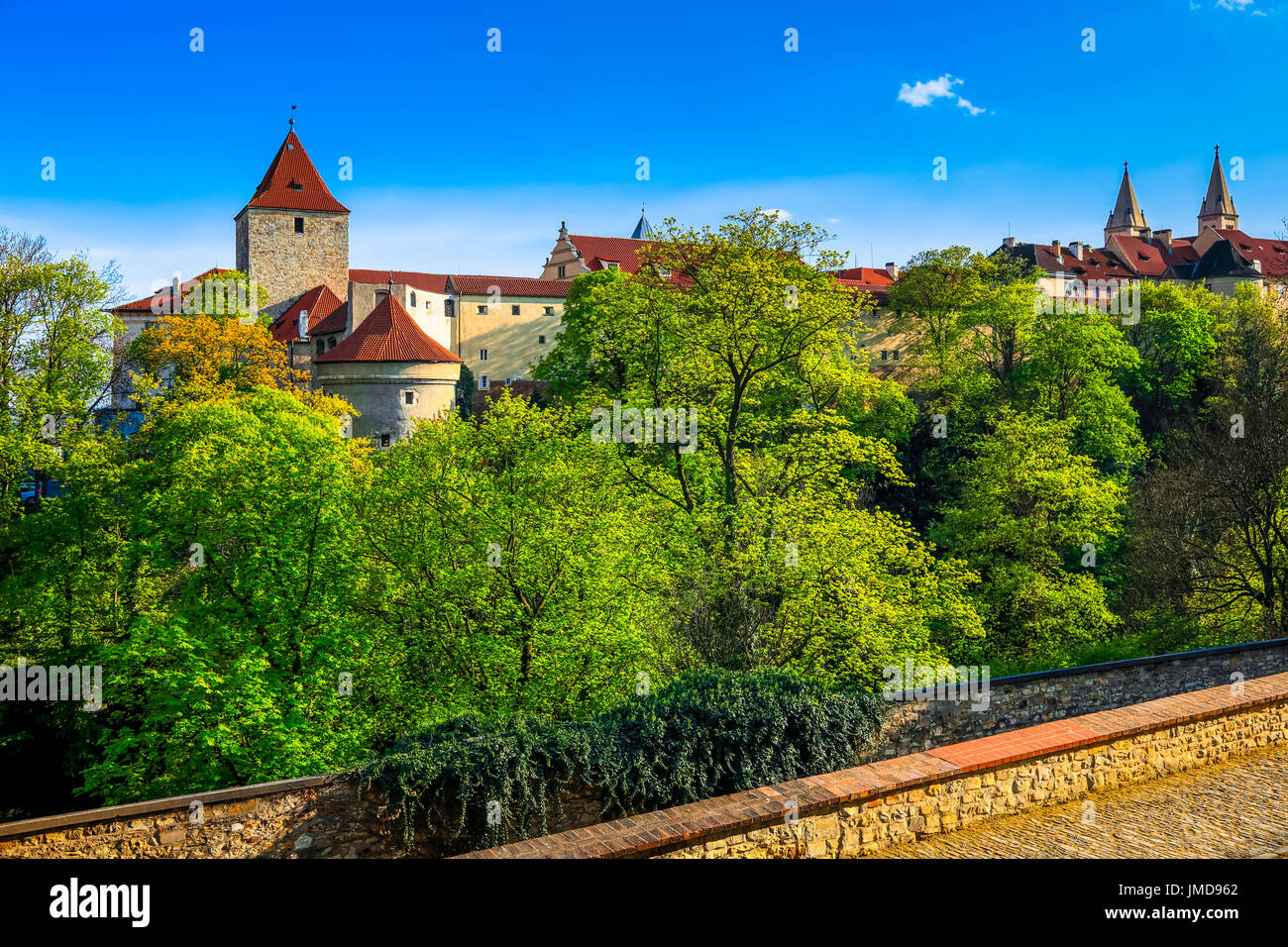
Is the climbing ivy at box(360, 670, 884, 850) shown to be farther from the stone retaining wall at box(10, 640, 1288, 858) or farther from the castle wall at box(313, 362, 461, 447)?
the castle wall at box(313, 362, 461, 447)

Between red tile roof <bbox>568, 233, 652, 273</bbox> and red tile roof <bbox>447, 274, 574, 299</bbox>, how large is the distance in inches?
250

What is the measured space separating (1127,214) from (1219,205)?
1155 centimetres

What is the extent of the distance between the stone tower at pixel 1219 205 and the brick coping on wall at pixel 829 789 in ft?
422

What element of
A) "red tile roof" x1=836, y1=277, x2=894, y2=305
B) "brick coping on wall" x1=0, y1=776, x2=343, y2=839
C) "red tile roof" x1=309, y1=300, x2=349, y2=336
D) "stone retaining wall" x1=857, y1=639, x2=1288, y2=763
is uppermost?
"red tile roof" x1=836, y1=277, x2=894, y2=305

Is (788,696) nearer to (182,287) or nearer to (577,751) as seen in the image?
(577,751)

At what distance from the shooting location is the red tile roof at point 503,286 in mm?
61469

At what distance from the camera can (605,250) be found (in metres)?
72.9

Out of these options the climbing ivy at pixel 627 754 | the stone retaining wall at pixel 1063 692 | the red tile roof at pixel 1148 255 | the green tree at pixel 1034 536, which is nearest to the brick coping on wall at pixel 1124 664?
the stone retaining wall at pixel 1063 692

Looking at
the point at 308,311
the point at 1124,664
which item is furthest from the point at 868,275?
the point at 1124,664

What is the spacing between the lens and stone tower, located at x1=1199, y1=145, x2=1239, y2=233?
391 ft

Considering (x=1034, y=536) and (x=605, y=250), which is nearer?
(x=1034, y=536)

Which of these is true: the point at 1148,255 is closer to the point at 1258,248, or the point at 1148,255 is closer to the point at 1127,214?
the point at 1258,248

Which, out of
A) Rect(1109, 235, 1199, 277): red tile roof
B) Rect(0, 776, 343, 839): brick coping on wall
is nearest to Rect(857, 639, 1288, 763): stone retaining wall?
Rect(0, 776, 343, 839): brick coping on wall
